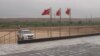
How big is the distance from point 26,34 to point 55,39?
6.42m

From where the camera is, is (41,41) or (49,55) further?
(41,41)

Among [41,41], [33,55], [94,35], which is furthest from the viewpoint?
[94,35]

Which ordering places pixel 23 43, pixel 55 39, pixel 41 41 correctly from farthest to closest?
pixel 55 39, pixel 41 41, pixel 23 43

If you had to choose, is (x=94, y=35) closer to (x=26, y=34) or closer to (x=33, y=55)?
(x=26, y=34)

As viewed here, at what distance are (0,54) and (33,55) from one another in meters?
2.01

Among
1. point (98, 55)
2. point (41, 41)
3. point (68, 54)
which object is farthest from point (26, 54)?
point (41, 41)

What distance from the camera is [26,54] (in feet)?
45.6

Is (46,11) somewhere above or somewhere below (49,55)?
above

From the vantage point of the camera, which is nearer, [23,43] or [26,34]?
[23,43]

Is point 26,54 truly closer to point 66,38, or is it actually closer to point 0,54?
point 0,54

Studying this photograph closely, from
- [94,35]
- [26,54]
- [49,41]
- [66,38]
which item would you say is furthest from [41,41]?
[94,35]

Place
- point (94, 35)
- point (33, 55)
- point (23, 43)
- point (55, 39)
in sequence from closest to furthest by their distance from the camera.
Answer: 1. point (33, 55)
2. point (23, 43)
3. point (55, 39)
4. point (94, 35)

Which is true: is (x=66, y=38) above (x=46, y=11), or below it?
below

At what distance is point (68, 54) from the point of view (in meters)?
13.9
